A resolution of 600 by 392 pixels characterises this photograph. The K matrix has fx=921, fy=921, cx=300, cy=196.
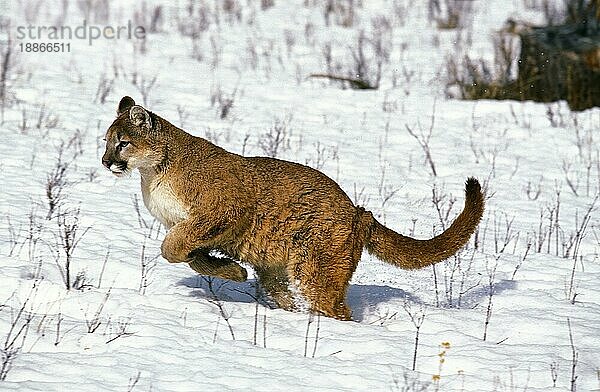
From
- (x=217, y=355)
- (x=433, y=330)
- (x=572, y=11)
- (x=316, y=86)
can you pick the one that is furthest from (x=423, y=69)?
(x=217, y=355)

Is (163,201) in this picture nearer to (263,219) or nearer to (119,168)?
(119,168)

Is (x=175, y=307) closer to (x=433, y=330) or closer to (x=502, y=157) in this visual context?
(x=433, y=330)

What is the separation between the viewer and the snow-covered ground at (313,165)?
16.6ft

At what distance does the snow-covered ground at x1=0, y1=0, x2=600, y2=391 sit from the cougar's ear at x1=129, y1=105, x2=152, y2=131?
0.98 m

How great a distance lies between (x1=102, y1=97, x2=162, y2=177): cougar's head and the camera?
6.23m

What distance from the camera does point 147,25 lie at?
52.2ft

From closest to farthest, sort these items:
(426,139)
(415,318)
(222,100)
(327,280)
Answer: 1. (327,280)
2. (415,318)
3. (426,139)
4. (222,100)

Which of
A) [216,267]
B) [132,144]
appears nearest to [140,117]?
[132,144]

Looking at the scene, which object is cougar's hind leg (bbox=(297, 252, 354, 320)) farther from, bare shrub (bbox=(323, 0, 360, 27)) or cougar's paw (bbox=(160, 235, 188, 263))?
bare shrub (bbox=(323, 0, 360, 27))

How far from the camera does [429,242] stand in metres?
6.18

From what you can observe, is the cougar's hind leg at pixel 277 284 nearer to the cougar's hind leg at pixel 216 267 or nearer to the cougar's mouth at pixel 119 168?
the cougar's hind leg at pixel 216 267

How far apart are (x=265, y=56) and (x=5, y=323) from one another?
32.0ft

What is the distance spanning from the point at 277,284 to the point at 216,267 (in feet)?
1.43

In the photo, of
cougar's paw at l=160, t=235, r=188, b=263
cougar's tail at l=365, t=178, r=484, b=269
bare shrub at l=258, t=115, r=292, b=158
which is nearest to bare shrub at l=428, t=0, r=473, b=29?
bare shrub at l=258, t=115, r=292, b=158
